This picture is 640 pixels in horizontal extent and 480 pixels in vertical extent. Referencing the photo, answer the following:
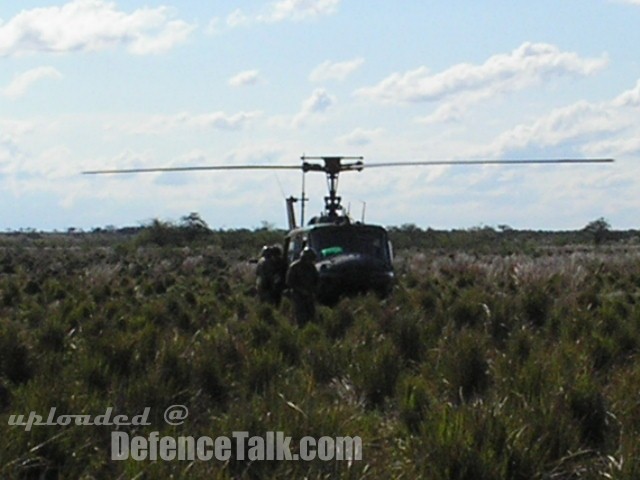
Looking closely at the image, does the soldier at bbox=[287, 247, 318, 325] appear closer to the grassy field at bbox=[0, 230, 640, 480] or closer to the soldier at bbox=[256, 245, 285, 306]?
the grassy field at bbox=[0, 230, 640, 480]

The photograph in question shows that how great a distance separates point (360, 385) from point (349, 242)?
43.4 ft

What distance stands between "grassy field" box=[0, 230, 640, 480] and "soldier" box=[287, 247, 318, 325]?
286mm

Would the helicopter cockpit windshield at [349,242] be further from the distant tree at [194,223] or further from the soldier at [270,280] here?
the distant tree at [194,223]

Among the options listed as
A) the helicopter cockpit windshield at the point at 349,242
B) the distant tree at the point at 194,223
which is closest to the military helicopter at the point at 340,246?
the helicopter cockpit windshield at the point at 349,242

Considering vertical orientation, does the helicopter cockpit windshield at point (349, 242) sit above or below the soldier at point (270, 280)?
above

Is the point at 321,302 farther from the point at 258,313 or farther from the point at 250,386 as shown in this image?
the point at 250,386

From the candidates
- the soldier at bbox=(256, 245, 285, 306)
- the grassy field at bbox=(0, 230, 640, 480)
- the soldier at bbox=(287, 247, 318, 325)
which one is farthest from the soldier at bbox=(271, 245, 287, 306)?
the soldier at bbox=(287, 247, 318, 325)

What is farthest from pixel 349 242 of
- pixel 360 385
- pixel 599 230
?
pixel 599 230

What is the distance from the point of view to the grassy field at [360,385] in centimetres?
859

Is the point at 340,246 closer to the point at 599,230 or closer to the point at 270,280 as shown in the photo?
the point at 270,280

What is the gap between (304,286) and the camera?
20.0 meters

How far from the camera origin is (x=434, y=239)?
245ft

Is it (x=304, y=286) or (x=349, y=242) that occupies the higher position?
(x=349, y=242)

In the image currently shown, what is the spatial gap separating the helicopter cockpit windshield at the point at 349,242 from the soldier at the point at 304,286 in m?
3.91
